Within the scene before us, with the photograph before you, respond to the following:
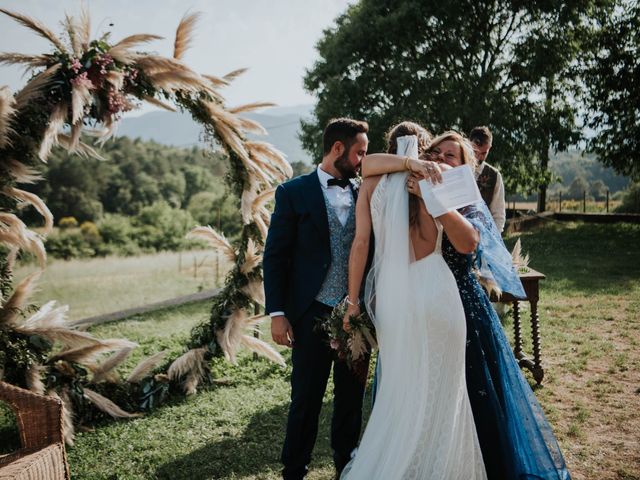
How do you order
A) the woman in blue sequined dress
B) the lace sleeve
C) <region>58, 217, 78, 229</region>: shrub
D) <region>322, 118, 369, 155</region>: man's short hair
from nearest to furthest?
the woman in blue sequined dress < the lace sleeve < <region>322, 118, 369, 155</region>: man's short hair < <region>58, 217, 78, 229</region>: shrub

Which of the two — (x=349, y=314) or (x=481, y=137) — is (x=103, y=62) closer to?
(x=349, y=314)

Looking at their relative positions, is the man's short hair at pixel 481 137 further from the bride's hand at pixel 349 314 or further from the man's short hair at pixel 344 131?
the bride's hand at pixel 349 314

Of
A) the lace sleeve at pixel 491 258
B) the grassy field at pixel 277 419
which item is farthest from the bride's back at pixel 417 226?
the grassy field at pixel 277 419

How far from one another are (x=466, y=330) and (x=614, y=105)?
1746 cm

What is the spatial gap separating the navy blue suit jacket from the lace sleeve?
2.89 ft

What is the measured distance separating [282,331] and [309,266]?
442 mm

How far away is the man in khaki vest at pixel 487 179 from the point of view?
5.41 m

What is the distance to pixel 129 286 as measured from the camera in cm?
1656

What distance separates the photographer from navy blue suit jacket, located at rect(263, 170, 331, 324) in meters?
3.07

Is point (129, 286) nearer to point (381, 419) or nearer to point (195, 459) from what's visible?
point (195, 459)

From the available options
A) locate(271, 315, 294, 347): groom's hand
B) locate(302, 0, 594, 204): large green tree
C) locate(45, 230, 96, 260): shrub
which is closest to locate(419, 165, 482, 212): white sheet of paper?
locate(271, 315, 294, 347): groom's hand

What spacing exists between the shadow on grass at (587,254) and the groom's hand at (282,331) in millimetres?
7560

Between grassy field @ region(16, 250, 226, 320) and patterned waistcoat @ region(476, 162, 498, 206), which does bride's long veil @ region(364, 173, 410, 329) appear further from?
grassy field @ region(16, 250, 226, 320)

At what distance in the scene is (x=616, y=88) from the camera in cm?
1650
